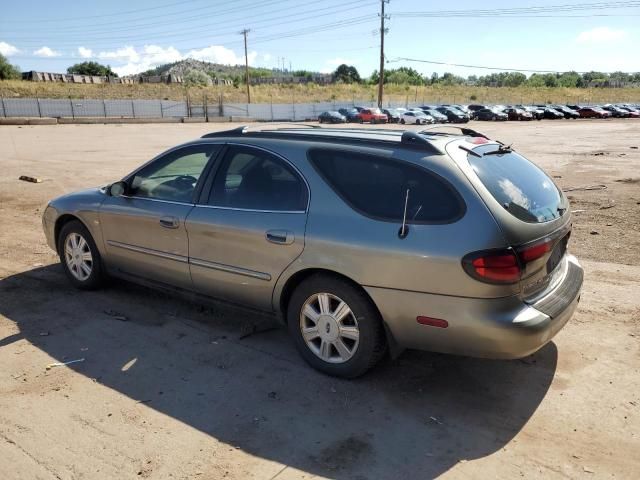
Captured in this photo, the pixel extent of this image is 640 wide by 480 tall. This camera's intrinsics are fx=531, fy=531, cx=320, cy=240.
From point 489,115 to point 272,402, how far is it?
57.4m

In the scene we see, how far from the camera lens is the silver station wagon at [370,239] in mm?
3055

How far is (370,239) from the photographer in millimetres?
3277

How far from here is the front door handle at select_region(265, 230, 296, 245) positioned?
11.9 feet

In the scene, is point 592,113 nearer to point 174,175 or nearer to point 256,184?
point 174,175

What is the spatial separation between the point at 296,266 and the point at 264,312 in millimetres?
557

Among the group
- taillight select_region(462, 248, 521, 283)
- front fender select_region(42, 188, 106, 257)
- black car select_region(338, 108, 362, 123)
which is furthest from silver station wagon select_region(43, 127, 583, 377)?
black car select_region(338, 108, 362, 123)

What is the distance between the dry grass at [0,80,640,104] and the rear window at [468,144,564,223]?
5423cm

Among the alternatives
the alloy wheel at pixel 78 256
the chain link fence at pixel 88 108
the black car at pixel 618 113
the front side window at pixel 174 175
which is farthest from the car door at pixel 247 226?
the black car at pixel 618 113

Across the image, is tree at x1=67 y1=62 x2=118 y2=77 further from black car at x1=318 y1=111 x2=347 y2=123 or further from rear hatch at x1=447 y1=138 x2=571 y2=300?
rear hatch at x1=447 y1=138 x2=571 y2=300

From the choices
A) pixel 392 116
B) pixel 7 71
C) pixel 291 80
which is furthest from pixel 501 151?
pixel 291 80

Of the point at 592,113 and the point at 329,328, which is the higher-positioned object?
the point at 329,328

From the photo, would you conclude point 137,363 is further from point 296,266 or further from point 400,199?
point 400,199

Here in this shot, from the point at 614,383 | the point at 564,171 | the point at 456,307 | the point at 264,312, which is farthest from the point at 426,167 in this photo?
the point at 564,171

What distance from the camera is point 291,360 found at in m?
3.90
